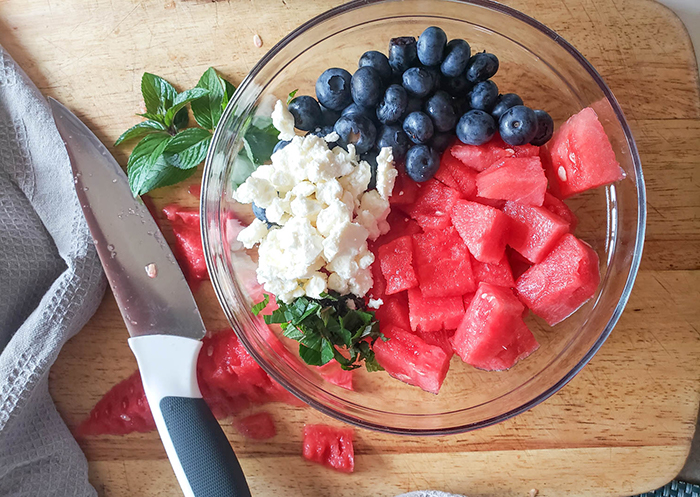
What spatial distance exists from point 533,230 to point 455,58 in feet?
1.46

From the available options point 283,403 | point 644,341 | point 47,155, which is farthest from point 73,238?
point 644,341

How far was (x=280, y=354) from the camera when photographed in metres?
1.47

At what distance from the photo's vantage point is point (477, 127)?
1216 millimetres

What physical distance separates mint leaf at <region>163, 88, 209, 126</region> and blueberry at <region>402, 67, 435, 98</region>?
584 mm

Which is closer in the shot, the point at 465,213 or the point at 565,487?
the point at 465,213

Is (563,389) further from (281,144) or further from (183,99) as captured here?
(183,99)

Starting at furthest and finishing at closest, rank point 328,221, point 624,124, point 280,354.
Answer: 1. point 280,354
2. point 624,124
3. point 328,221

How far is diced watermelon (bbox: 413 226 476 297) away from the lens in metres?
1.25

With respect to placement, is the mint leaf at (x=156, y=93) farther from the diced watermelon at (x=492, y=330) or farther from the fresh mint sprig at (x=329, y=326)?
the diced watermelon at (x=492, y=330)

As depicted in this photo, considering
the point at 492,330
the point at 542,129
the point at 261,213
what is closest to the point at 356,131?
the point at 261,213

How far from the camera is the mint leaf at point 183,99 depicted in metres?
1.44

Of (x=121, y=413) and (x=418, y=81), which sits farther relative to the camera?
(x=121, y=413)

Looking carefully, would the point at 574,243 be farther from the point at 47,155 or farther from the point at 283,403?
the point at 47,155

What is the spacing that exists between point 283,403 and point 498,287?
0.72m
